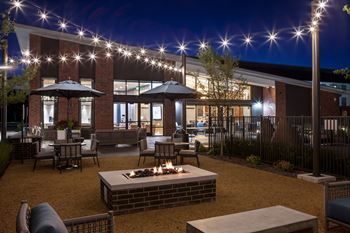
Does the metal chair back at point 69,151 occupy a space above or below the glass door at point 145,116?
below

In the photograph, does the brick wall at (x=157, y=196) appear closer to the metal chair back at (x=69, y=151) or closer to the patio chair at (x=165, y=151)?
the metal chair back at (x=69, y=151)

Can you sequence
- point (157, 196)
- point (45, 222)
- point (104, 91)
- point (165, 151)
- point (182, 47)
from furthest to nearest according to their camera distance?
point (104, 91) → point (182, 47) → point (165, 151) → point (157, 196) → point (45, 222)

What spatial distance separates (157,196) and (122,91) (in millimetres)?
17966

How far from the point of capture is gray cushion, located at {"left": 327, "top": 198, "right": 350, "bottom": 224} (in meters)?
3.92

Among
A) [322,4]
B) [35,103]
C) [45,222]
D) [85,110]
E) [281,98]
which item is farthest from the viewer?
[281,98]

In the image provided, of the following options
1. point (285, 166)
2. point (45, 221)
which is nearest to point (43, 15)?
point (285, 166)

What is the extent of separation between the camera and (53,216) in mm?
2424

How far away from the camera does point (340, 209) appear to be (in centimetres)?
402

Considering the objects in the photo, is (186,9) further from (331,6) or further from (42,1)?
(331,6)

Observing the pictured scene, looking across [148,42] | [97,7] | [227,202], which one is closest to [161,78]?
[148,42]

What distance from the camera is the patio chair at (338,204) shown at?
3.95 meters

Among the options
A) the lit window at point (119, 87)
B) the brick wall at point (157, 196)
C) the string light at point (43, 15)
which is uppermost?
the string light at point (43, 15)

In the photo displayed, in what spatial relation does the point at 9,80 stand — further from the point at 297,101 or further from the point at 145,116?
the point at 297,101

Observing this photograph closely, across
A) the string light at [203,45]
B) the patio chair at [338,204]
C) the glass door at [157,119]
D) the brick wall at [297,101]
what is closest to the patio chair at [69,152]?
the patio chair at [338,204]
